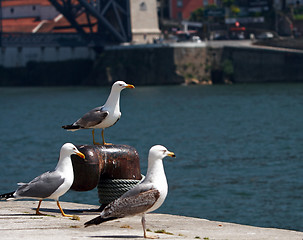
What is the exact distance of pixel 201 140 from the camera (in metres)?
41.1

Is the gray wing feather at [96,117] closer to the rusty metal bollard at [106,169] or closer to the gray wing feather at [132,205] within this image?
the rusty metal bollard at [106,169]

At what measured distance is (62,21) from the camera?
98125 millimetres

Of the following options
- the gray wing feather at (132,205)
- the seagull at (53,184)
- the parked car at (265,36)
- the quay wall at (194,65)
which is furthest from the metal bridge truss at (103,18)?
the gray wing feather at (132,205)

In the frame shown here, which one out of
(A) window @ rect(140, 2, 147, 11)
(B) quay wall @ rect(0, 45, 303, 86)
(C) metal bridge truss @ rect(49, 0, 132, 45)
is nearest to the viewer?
(B) quay wall @ rect(0, 45, 303, 86)

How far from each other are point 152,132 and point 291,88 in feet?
119

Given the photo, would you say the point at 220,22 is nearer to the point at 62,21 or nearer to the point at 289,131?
the point at 62,21

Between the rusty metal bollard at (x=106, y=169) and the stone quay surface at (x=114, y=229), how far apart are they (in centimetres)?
51

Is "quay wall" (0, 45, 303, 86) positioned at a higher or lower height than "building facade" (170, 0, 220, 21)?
lower

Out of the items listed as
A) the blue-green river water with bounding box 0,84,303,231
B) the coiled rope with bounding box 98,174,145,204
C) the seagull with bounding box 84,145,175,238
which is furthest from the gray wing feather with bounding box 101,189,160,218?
the blue-green river water with bounding box 0,84,303,231

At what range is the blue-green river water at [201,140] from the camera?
22.9m

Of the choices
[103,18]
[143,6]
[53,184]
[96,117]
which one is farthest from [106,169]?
[143,6]

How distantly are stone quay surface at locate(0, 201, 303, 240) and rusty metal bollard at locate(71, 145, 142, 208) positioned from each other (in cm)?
51

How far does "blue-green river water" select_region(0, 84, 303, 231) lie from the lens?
2294cm

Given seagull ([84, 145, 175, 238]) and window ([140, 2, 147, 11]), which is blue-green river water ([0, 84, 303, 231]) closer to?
seagull ([84, 145, 175, 238])
